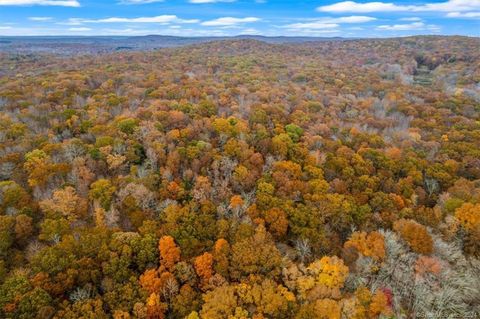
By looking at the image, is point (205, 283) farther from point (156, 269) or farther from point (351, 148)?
point (351, 148)

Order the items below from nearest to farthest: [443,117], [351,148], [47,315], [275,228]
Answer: [47,315] → [275,228] → [351,148] → [443,117]

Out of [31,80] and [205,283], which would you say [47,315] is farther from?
[31,80]

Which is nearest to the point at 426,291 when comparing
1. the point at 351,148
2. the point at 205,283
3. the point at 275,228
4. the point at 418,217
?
the point at 418,217

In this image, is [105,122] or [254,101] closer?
[105,122]

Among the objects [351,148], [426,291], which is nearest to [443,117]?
[351,148]

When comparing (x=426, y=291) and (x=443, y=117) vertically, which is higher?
(x=443, y=117)

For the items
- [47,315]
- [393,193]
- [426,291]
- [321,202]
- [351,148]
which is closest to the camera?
[47,315]

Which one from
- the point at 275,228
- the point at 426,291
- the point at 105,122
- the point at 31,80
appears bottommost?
the point at 426,291
